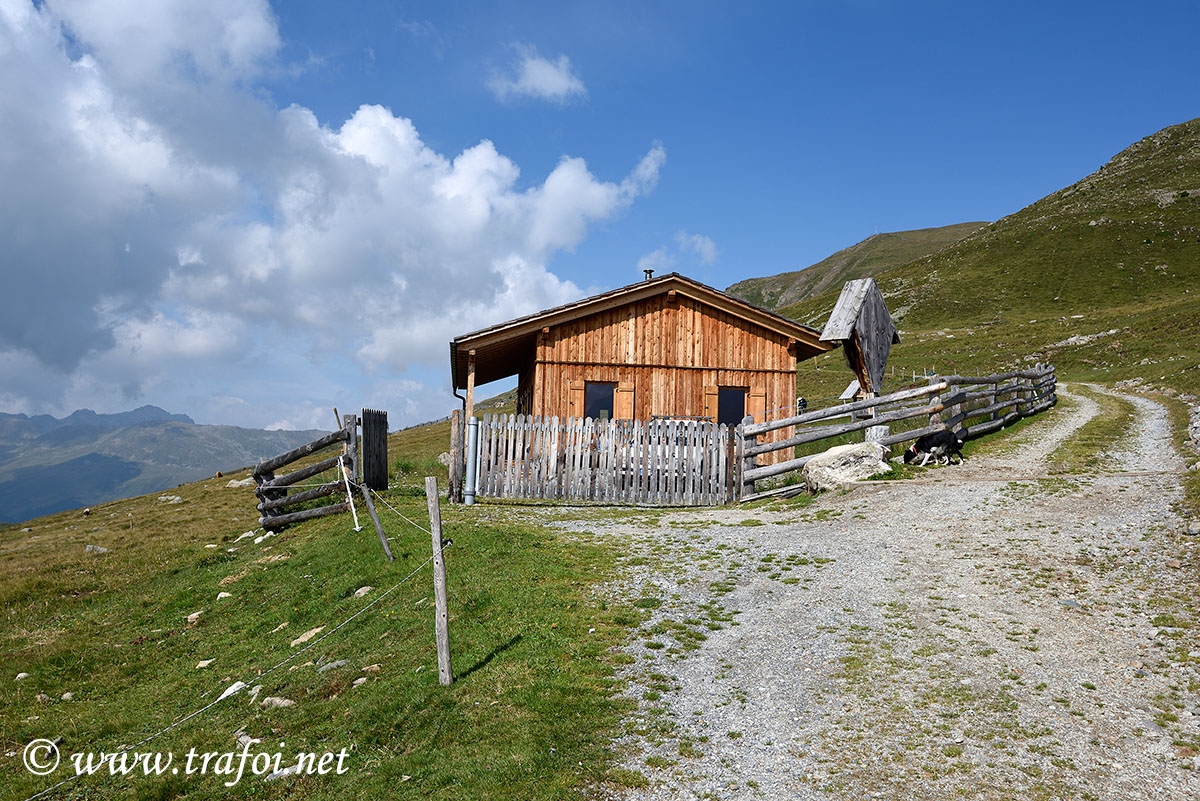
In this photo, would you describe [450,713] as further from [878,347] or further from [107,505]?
[107,505]

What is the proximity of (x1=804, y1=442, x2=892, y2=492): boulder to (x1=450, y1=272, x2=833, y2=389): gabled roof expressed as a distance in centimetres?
440

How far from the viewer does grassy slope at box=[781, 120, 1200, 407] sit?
169 ft

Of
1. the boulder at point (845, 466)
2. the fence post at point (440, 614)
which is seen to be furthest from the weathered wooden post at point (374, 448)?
the fence post at point (440, 614)

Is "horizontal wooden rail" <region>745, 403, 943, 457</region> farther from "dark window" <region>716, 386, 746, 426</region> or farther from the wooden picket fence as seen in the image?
"dark window" <region>716, 386, 746, 426</region>

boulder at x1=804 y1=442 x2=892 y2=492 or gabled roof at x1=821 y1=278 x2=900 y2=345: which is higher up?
gabled roof at x1=821 y1=278 x2=900 y2=345

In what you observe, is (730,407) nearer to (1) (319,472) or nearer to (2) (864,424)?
(2) (864,424)

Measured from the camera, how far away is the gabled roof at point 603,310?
19.8 meters

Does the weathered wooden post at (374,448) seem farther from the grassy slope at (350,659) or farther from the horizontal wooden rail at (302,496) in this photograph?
the grassy slope at (350,659)

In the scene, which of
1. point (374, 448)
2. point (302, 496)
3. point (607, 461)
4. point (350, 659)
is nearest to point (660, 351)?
point (607, 461)

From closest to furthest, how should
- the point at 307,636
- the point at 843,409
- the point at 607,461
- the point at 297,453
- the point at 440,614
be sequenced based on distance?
1. the point at 440,614
2. the point at 307,636
3. the point at 843,409
4. the point at 607,461
5. the point at 297,453

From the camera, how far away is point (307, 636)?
1029cm

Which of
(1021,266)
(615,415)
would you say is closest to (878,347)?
(615,415)

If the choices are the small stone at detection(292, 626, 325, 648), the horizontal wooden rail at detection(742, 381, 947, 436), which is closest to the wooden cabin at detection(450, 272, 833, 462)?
the horizontal wooden rail at detection(742, 381, 947, 436)

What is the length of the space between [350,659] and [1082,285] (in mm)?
94628
